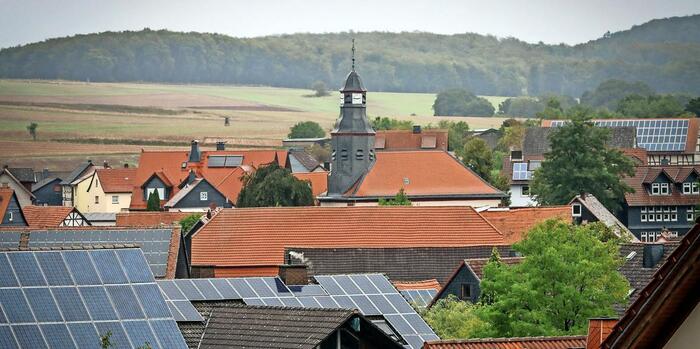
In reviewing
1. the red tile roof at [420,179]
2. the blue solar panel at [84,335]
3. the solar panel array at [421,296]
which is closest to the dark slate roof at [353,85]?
the red tile roof at [420,179]

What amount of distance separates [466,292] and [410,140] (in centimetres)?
10272

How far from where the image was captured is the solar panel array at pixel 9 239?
45.3 meters

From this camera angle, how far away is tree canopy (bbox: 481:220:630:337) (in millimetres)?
36844

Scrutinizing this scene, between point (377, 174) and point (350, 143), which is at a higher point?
point (350, 143)

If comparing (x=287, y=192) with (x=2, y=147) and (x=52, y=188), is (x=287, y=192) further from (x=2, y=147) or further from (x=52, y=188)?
(x=2, y=147)

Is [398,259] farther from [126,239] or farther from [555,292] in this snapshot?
[555,292]

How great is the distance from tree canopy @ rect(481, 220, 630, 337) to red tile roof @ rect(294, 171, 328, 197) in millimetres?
80915

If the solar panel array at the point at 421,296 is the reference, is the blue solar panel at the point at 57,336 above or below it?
above

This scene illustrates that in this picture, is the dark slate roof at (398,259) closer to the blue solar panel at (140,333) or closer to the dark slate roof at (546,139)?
the blue solar panel at (140,333)

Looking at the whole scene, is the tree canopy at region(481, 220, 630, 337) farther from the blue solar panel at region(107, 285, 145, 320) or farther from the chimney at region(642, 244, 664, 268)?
the blue solar panel at region(107, 285, 145, 320)

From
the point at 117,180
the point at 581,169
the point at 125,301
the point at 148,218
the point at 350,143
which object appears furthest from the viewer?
the point at 117,180

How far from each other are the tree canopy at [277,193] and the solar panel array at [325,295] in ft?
234

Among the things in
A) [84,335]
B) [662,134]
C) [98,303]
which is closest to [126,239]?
[98,303]

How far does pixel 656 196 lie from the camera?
113688 mm
